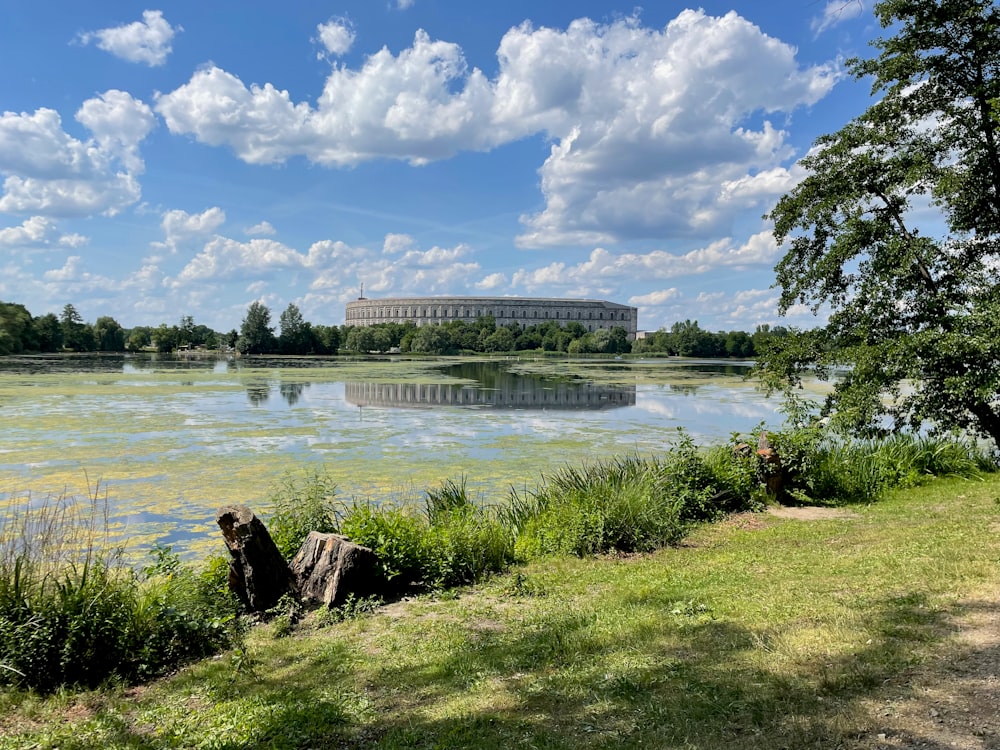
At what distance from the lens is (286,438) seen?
679 inches

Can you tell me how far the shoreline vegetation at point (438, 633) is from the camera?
3.61 metres

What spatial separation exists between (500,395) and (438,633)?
1087 inches

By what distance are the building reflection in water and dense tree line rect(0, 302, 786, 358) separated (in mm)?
86059

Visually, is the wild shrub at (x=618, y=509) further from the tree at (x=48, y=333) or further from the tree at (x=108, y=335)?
the tree at (x=108, y=335)

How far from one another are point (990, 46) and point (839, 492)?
7649mm

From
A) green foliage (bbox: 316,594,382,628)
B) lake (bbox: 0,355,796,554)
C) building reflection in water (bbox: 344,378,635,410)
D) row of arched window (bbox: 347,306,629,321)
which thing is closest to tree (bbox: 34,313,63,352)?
lake (bbox: 0,355,796,554)

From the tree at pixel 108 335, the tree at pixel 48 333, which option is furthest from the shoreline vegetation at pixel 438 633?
the tree at pixel 108 335

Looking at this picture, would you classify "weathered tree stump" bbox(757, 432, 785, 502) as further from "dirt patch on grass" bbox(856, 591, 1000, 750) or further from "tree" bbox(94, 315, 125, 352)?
"tree" bbox(94, 315, 125, 352)

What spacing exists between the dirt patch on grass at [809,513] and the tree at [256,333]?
116m

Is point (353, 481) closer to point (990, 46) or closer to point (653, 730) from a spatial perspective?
point (653, 730)

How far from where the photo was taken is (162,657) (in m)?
4.99

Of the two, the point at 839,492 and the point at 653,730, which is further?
the point at 839,492

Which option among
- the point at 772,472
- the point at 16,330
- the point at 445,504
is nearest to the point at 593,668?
the point at 445,504

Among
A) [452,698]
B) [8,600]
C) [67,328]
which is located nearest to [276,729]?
[452,698]
